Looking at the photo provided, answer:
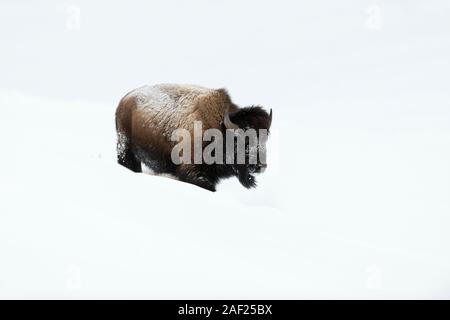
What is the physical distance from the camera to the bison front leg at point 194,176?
33.9 feet

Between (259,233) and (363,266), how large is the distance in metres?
1.23

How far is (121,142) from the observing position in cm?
1155

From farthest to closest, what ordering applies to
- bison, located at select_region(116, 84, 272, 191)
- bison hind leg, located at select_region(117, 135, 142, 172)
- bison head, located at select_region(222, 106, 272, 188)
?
bison hind leg, located at select_region(117, 135, 142, 172), bison, located at select_region(116, 84, 272, 191), bison head, located at select_region(222, 106, 272, 188)

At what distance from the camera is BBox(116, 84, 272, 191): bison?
10383mm

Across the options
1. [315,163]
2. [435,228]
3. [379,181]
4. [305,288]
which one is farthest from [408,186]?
[305,288]

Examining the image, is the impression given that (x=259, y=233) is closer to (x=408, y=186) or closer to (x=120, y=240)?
(x=120, y=240)

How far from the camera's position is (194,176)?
1035 centimetres

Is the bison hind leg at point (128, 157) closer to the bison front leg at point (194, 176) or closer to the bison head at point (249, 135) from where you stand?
the bison front leg at point (194, 176)

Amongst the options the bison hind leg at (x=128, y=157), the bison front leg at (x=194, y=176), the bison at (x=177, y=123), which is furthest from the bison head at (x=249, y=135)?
the bison hind leg at (x=128, y=157)

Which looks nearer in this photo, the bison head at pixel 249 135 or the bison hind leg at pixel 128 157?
the bison head at pixel 249 135

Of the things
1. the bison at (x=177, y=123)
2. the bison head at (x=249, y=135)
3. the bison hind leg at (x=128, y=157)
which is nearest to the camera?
the bison head at (x=249, y=135)

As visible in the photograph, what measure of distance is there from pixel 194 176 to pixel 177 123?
987 millimetres

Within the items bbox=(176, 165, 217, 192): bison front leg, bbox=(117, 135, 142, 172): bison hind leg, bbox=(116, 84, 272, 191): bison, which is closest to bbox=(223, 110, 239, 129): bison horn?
bbox=(116, 84, 272, 191): bison

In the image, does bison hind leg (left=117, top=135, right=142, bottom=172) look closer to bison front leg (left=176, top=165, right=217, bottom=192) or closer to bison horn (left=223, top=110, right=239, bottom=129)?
bison front leg (left=176, top=165, right=217, bottom=192)
